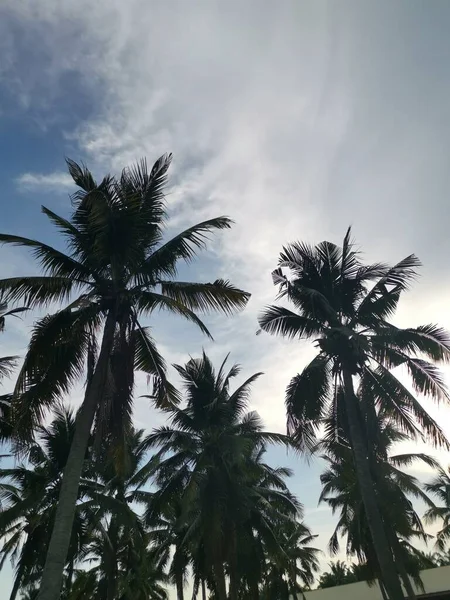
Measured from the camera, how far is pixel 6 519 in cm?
1833

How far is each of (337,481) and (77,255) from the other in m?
26.3

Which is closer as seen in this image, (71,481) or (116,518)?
(71,481)

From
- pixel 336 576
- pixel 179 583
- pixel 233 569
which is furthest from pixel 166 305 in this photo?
pixel 336 576

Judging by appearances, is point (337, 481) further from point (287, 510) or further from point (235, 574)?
point (235, 574)

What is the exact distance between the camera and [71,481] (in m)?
9.09

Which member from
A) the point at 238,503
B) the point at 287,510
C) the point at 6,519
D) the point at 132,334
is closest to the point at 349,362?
the point at 132,334

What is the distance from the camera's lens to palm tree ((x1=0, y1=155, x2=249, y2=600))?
1064cm

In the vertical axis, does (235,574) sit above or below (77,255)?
below

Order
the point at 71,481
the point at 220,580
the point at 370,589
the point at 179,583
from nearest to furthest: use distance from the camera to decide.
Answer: the point at 71,481 < the point at 220,580 < the point at 179,583 < the point at 370,589

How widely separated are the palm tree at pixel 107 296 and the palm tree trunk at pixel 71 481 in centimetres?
3

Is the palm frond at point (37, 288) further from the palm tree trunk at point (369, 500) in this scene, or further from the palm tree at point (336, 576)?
the palm tree at point (336, 576)

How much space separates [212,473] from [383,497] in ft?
25.0

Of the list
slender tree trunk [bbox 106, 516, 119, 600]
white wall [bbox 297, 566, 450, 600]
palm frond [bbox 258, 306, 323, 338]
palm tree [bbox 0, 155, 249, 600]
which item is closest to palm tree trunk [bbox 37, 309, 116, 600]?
palm tree [bbox 0, 155, 249, 600]

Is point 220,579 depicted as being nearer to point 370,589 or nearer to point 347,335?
point 347,335
